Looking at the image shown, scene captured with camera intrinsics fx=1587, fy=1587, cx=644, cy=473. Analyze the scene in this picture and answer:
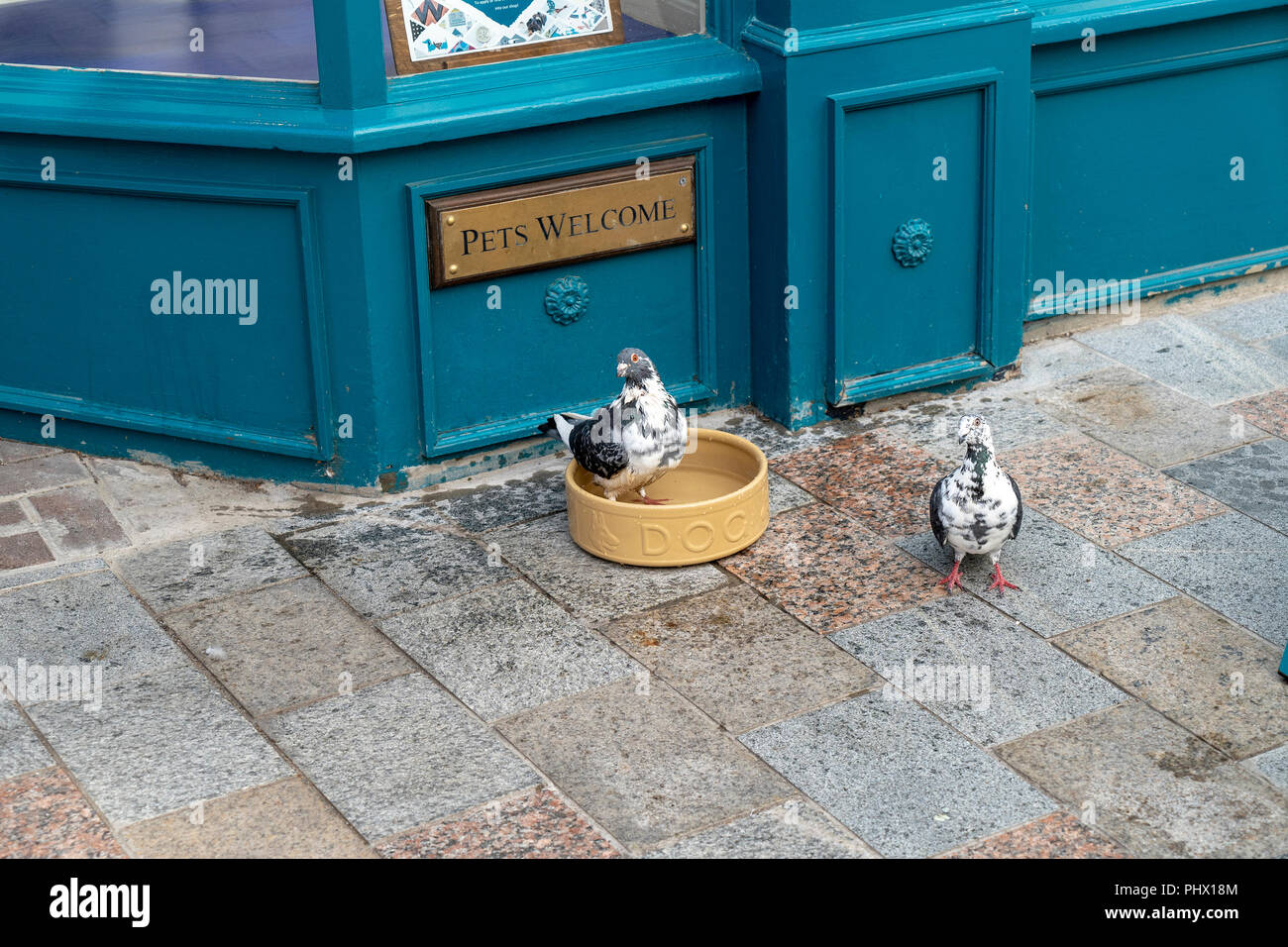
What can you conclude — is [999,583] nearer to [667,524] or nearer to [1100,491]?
[1100,491]

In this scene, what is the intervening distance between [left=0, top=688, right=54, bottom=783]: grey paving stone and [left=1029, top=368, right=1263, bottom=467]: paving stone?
4441 mm

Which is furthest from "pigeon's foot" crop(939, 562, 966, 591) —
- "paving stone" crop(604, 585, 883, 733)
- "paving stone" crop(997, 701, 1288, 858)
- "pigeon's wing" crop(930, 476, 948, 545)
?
"paving stone" crop(997, 701, 1288, 858)

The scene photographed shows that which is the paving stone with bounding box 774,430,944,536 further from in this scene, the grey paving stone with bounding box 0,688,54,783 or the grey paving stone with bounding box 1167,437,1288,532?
the grey paving stone with bounding box 0,688,54,783

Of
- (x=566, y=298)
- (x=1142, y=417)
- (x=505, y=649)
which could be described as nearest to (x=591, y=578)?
(x=505, y=649)

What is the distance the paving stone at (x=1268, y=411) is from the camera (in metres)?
6.92

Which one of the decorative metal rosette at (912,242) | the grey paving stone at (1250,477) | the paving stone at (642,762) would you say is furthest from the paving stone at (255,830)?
the grey paving stone at (1250,477)

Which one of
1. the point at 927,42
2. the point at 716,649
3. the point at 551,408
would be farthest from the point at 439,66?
the point at 716,649

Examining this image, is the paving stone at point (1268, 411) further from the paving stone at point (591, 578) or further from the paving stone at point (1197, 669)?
the paving stone at point (591, 578)

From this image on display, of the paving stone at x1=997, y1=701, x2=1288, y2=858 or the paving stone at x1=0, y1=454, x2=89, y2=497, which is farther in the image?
the paving stone at x1=0, y1=454, x2=89, y2=497

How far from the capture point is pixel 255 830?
15.4 ft

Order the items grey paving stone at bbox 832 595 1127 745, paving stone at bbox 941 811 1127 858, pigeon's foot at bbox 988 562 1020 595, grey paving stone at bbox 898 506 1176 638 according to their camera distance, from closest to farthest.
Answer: paving stone at bbox 941 811 1127 858 < grey paving stone at bbox 832 595 1127 745 < grey paving stone at bbox 898 506 1176 638 < pigeon's foot at bbox 988 562 1020 595

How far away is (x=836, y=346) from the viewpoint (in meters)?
6.94

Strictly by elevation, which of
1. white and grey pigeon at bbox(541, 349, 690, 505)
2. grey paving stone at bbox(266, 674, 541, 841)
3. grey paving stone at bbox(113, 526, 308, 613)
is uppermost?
white and grey pigeon at bbox(541, 349, 690, 505)

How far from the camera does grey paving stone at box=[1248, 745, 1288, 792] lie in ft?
15.7
